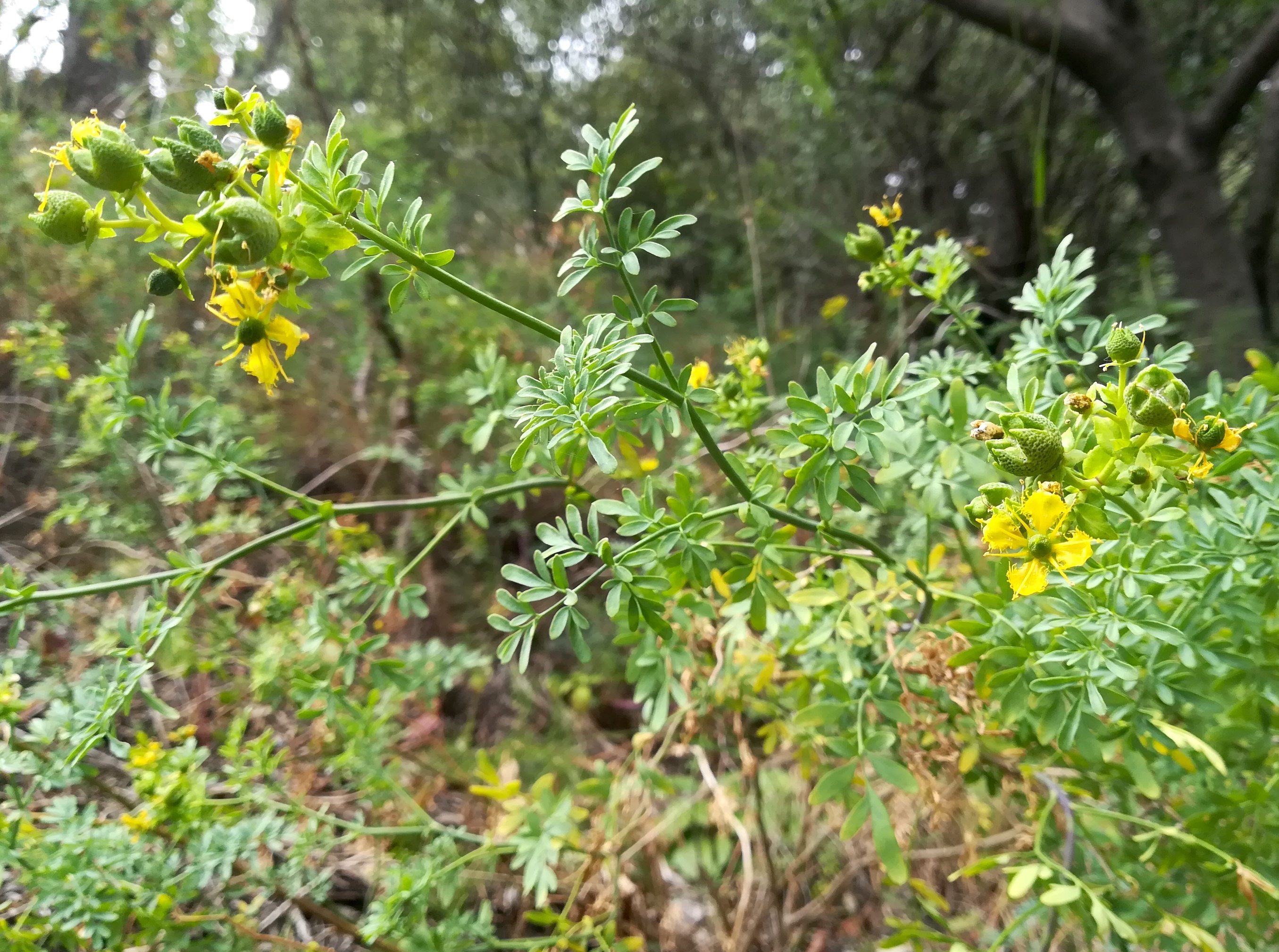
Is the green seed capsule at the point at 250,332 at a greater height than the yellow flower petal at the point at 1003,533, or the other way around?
the green seed capsule at the point at 250,332

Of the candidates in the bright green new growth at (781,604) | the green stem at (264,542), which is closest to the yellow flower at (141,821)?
the bright green new growth at (781,604)

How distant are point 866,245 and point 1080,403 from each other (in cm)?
40

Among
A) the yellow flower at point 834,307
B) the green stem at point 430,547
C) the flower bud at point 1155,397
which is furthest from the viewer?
the yellow flower at point 834,307

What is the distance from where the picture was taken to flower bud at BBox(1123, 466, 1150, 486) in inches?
20.9

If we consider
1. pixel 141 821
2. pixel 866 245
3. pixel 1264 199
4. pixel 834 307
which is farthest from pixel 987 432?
pixel 1264 199

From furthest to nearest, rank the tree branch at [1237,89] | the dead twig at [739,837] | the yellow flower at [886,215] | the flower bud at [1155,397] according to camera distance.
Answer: the tree branch at [1237,89]
the dead twig at [739,837]
the yellow flower at [886,215]
the flower bud at [1155,397]

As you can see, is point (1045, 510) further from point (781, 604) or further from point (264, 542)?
point (264, 542)

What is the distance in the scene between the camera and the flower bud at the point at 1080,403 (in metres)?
0.54

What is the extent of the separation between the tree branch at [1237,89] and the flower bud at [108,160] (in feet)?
10.2

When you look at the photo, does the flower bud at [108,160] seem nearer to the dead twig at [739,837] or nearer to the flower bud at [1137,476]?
the flower bud at [1137,476]

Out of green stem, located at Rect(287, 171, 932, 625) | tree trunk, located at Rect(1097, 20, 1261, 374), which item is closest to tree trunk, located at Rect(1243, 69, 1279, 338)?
tree trunk, located at Rect(1097, 20, 1261, 374)

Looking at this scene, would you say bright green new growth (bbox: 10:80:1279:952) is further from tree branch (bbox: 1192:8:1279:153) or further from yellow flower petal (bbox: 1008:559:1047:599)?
tree branch (bbox: 1192:8:1279:153)

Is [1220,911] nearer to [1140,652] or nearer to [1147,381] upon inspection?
[1140,652]

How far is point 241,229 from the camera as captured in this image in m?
0.52
